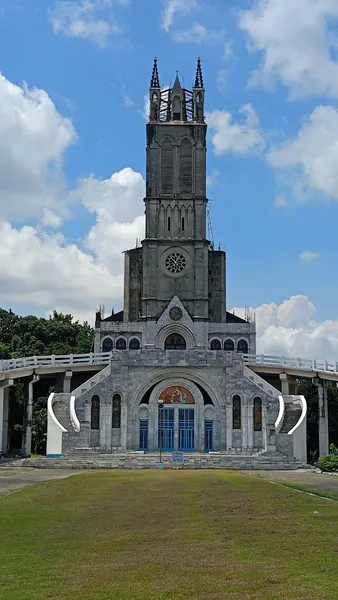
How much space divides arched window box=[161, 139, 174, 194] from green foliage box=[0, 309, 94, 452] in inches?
697

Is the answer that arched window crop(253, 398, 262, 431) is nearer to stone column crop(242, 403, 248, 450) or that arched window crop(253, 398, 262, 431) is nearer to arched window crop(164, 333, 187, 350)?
stone column crop(242, 403, 248, 450)

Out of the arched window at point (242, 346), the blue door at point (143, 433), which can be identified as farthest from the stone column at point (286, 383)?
the arched window at point (242, 346)

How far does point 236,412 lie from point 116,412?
A: 27.9ft

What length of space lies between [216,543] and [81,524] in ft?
14.2

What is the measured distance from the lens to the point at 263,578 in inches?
415

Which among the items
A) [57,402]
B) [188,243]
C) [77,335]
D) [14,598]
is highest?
[188,243]

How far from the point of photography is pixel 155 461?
148 feet

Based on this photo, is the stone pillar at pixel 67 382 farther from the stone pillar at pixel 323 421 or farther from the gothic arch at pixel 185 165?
the gothic arch at pixel 185 165

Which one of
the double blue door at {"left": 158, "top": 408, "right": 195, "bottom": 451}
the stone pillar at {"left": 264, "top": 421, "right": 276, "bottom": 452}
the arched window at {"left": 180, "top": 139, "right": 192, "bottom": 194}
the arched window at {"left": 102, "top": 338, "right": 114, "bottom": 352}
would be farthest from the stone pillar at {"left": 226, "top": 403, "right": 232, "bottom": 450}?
the arched window at {"left": 180, "top": 139, "right": 192, "bottom": 194}

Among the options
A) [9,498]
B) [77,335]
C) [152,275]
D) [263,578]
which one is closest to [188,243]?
[152,275]

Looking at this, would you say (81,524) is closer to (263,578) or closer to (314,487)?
(263,578)

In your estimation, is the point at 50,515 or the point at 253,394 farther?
the point at 253,394

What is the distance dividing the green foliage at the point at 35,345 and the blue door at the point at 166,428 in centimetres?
1314

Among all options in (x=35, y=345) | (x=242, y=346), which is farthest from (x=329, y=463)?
(x=35, y=345)
